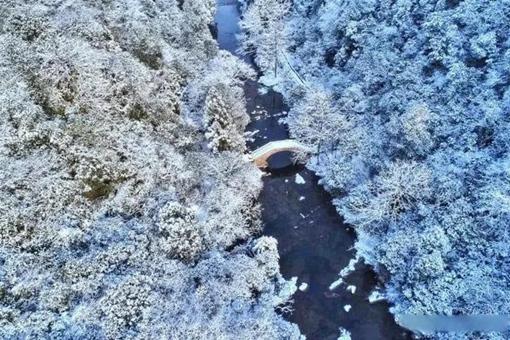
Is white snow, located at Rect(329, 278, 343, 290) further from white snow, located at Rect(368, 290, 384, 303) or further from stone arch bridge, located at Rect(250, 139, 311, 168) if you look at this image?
stone arch bridge, located at Rect(250, 139, 311, 168)

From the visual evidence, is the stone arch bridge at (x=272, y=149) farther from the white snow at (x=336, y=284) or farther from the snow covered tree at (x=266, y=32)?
the snow covered tree at (x=266, y=32)

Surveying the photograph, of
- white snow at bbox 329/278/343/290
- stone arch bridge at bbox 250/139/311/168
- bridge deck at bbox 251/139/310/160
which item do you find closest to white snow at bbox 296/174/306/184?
stone arch bridge at bbox 250/139/311/168

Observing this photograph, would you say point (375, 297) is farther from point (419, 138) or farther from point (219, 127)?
point (219, 127)

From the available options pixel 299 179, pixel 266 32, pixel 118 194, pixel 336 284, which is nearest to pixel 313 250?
pixel 336 284

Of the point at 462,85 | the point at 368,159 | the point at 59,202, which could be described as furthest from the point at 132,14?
the point at 462,85

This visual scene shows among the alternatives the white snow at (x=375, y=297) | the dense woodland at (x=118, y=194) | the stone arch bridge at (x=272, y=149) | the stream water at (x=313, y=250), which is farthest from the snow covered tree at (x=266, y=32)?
the white snow at (x=375, y=297)
